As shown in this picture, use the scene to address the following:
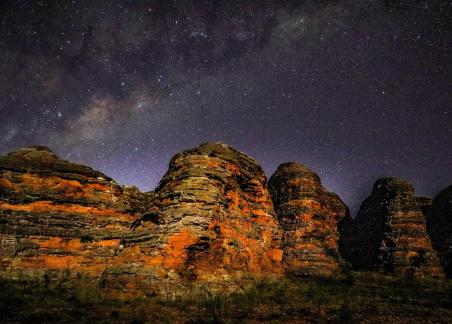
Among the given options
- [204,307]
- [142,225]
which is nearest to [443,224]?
[204,307]

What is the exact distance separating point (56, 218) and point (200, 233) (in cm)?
1188

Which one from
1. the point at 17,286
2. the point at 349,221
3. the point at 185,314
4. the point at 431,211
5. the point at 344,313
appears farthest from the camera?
the point at 349,221

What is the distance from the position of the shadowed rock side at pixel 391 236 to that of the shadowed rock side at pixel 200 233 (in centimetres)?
2540

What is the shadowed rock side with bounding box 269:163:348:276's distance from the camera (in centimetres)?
3591

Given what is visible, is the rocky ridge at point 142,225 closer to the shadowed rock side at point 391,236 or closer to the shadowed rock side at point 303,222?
the shadowed rock side at point 303,222

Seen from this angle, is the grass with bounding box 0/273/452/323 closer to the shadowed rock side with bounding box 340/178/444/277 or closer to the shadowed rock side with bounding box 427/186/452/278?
the shadowed rock side with bounding box 340/178/444/277

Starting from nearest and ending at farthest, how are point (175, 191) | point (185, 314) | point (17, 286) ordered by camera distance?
point (185, 314) → point (17, 286) → point (175, 191)

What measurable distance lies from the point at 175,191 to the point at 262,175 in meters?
12.6

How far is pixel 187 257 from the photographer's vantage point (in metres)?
17.3

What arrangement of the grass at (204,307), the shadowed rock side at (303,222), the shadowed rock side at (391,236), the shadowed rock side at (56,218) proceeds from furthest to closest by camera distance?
the shadowed rock side at (391,236)
the shadowed rock side at (303,222)
the shadowed rock side at (56,218)
the grass at (204,307)

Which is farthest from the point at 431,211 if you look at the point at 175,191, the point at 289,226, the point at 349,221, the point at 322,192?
the point at 175,191

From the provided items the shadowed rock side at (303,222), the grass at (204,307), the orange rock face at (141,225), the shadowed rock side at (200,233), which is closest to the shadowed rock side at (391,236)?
the shadowed rock side at (303,222)

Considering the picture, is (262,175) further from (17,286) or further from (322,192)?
(17,286)

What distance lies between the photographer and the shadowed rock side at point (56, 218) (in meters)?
19.2
